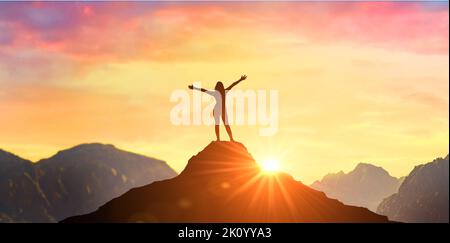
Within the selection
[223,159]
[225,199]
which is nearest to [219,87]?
[223,159]

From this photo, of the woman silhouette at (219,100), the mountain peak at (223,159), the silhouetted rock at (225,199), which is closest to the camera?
the silhouetted rock at (225,199)

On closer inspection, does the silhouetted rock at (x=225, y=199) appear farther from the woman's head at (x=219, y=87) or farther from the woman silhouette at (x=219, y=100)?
the woman's head at (x=219, y=87)

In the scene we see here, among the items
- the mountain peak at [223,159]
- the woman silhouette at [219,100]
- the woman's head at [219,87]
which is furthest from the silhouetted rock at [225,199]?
the woman's head at [219,87]

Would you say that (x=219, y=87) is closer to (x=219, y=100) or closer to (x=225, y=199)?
(x=219, y=100)

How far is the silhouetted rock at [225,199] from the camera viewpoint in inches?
1651

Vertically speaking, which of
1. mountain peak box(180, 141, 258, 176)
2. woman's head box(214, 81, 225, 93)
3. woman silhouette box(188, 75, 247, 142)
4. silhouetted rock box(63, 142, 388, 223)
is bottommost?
silhouetted rock box(63, 142, 388, 223)

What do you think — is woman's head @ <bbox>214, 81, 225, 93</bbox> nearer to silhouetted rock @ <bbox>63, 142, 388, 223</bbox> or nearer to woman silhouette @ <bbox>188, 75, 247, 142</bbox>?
woman silhouette @ <bbox>188, 75, 247, 142</bbox>

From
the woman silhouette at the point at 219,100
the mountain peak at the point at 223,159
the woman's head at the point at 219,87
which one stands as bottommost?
the mountain peak at the point at 223,159

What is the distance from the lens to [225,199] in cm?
4375

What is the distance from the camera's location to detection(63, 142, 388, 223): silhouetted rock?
41.9 meters

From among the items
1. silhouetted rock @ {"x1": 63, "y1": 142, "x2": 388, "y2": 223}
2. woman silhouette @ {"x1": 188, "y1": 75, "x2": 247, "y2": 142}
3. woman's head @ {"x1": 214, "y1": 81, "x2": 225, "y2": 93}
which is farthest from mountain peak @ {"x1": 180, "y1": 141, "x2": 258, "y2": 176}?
woman's head @ {"x1": 214, "y1": 81, "x2": 225, "y2": 93}
